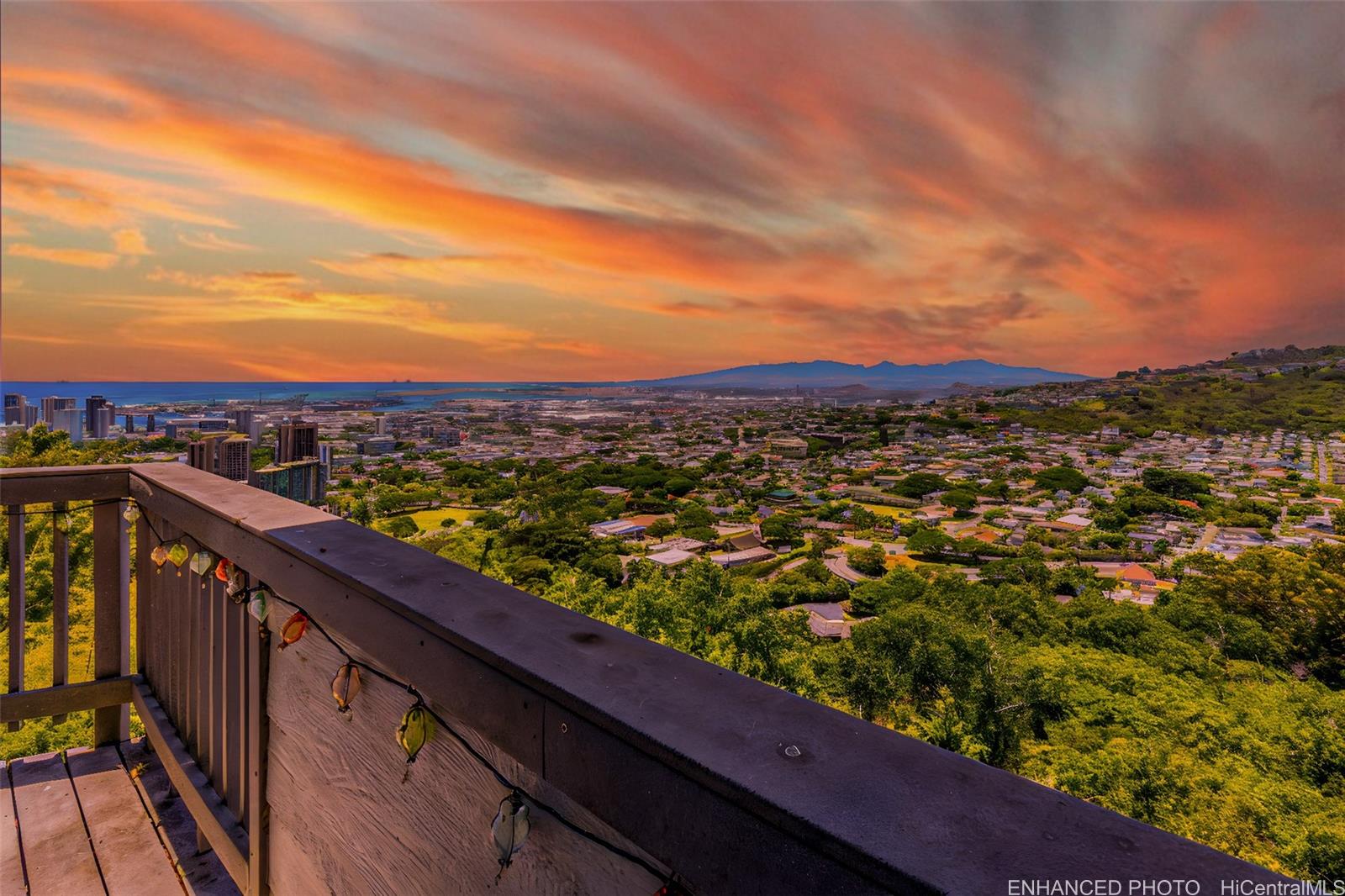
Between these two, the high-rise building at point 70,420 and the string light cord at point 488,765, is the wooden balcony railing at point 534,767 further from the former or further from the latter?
the high-rise building at point 70,420

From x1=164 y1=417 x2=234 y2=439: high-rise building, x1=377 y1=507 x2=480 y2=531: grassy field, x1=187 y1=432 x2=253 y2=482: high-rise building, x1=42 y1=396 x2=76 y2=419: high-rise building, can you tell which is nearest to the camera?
x1=187 y1=432 x2=253 y2=482: high-rise building

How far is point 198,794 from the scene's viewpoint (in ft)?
4.61

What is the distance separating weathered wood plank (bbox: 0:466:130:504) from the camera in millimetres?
1717

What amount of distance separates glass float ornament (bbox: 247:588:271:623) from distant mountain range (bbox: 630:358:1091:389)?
92.2 ft

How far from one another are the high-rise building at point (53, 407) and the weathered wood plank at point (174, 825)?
10332mm

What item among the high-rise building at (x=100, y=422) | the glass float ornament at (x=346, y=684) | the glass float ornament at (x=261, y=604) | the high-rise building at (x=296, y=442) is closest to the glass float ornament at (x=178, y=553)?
the glass float ornament at (x=261, y=604)

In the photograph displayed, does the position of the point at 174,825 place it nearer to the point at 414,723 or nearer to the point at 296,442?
the point at 414,723

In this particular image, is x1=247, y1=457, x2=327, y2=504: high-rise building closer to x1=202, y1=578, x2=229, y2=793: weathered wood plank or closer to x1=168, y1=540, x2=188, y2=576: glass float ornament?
x1=168, y1=540, x2=188, y2=576: glass float ornament

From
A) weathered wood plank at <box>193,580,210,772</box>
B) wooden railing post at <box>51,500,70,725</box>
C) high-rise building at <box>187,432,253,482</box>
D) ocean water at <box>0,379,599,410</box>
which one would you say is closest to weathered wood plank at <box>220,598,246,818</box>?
weathered wood plank at <box>193,580,210,772</box>

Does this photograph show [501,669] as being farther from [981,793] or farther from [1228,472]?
[1228,472]

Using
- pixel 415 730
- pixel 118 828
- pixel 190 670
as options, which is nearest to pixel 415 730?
pixel 415 730

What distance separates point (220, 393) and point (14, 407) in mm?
6970

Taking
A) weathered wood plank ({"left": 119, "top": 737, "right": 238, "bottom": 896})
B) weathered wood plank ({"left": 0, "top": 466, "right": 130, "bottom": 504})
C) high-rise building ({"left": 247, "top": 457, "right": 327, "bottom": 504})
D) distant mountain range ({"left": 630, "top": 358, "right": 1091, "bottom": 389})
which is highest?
distant mountain range ({"left": 630, "top": 358, "right": 1091, "bottom": 389})

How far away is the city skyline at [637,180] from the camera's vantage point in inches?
192
